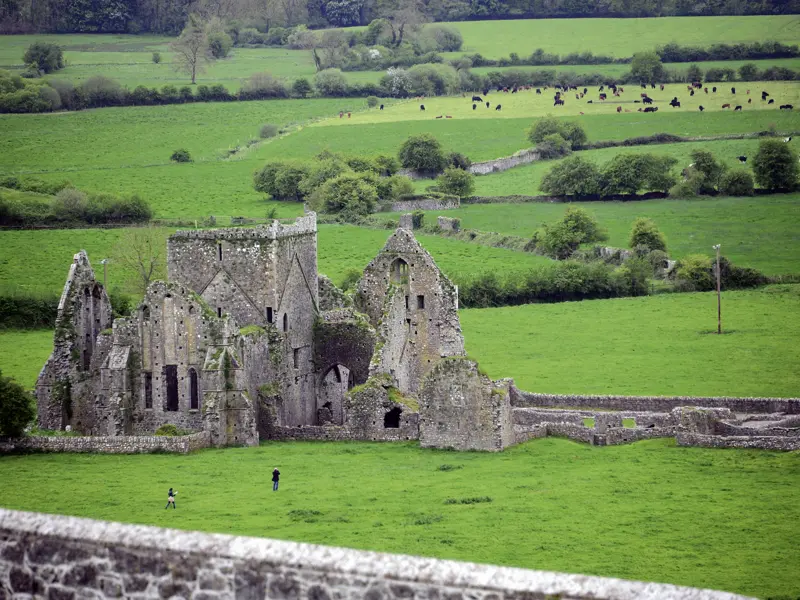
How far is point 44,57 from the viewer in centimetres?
15562

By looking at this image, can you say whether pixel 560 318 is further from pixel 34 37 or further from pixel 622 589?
pixel 34 37

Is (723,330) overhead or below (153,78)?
below

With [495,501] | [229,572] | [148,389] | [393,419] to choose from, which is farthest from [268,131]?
[229,572]

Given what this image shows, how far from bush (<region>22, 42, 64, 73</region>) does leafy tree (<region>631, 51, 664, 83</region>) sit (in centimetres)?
6554

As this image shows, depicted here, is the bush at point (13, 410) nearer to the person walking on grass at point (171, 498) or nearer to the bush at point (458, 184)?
the person walking on grass at point (171, 498)

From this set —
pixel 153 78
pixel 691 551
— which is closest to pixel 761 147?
pixel 153 78

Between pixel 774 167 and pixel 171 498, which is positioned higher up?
pixel 774 167

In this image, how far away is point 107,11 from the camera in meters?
177

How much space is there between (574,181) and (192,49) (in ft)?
222

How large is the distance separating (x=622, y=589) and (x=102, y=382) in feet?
141

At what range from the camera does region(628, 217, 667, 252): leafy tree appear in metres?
103

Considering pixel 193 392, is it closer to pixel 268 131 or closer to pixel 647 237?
pixel 647 237

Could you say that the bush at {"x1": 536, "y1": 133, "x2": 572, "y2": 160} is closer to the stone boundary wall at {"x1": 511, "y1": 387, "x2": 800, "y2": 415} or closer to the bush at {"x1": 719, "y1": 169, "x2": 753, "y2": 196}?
the bush at {"x1": 719, "y1": 169, "x2": 753, "y2": 196}

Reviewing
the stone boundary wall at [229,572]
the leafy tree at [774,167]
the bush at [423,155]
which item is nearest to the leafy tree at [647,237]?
the leafy tree at [774,167]
